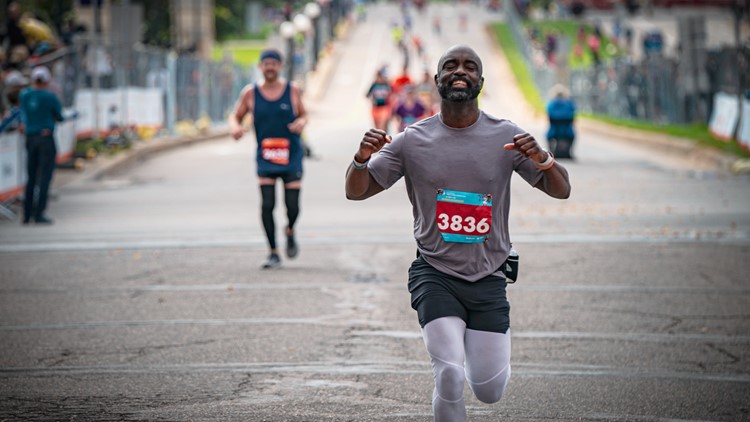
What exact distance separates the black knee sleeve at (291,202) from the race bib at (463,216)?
6.18 meters

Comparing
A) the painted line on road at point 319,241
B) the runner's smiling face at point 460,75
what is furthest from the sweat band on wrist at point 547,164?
the painted line on road at point 319,241

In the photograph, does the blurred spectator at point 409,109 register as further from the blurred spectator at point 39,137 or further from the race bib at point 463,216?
the race bib at point 463,216

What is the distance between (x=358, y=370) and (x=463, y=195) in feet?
7.49

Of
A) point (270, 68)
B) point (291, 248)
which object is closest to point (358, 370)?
point (270, 68)

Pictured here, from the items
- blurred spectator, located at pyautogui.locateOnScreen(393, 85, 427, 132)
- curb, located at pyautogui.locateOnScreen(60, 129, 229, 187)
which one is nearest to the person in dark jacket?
blurred spectator, located at pyautogui.locateOnScreen(393, 85, 427, 132)

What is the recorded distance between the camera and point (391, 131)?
3625 cm

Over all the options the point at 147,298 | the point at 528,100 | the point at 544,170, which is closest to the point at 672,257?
the point at 147,298

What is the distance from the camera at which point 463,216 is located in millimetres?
5680

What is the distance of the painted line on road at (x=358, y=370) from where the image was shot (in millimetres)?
7645

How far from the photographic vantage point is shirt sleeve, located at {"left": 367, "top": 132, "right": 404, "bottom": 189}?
5777mm

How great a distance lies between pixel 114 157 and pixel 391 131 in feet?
38.8

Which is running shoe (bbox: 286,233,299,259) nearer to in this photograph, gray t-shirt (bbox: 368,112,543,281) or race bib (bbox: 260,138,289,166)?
race bib (bbox: 260,138,289,166)

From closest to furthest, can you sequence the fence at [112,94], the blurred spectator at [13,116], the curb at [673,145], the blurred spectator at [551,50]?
the blurred spectator at [13,116] < the fence at [112,94] < the curb at [673,145] < the blurred spectator at [551,50]

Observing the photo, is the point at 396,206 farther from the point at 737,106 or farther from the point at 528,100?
the point at 528,100
